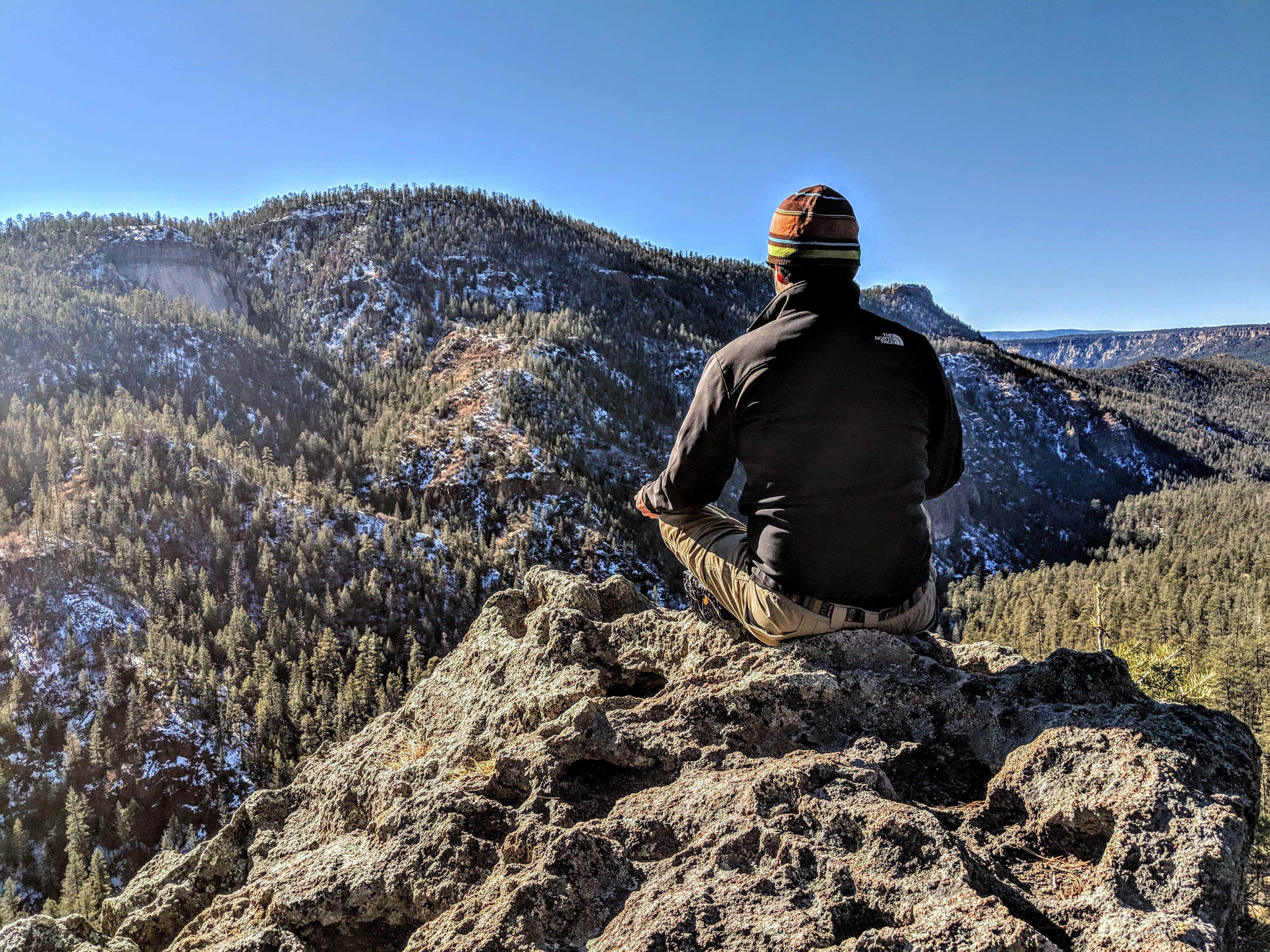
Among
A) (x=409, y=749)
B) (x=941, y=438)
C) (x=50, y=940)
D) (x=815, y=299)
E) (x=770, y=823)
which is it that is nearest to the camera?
(x=770, y=823)

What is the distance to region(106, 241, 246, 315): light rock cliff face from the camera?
10406 centimetres

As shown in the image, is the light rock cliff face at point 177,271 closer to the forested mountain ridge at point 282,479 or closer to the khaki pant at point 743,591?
the forested mountain ridge at point 282,479

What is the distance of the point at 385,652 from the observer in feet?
148

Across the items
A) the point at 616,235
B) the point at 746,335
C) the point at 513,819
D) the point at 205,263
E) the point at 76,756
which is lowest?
the point at 76,756

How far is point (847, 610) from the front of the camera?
3.71 metres

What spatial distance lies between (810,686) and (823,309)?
2.11m

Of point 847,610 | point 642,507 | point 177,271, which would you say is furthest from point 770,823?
point 177,271

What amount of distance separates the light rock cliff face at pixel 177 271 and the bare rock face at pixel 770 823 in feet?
396

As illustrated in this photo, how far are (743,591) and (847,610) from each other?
64cm

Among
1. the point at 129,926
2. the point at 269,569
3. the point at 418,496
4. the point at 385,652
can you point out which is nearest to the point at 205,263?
the point at 418,496

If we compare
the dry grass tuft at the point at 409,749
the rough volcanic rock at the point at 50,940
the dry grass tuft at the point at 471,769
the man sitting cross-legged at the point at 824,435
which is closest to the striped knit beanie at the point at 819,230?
the man sitting cross-legged at the point at 824,435

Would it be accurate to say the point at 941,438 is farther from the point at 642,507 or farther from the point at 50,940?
the point at 50,940

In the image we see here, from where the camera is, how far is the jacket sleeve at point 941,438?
3719 mm

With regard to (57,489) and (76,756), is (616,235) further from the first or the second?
(76,756)
